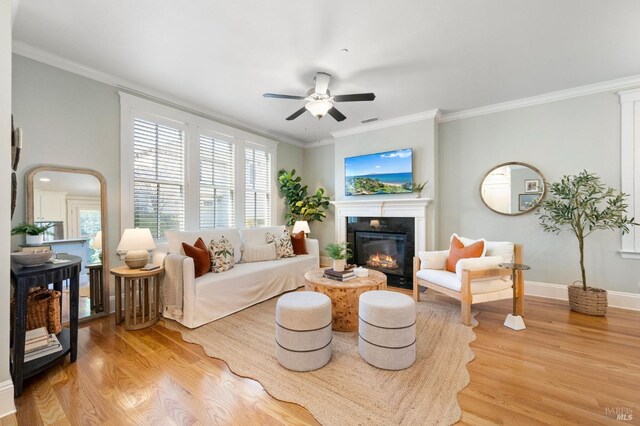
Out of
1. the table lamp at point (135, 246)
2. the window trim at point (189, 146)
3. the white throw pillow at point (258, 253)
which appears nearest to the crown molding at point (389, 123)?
the window trim at point (189, 146)

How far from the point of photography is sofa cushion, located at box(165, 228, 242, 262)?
3.14 m

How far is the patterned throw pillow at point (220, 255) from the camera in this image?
3162mm

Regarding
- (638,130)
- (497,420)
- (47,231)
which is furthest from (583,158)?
A: (47,231)

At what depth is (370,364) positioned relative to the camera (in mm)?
2016

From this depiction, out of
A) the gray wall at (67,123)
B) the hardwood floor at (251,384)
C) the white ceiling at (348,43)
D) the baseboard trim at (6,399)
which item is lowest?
the hardwood floor at (251,384)

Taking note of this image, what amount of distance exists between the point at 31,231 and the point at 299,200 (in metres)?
3.72

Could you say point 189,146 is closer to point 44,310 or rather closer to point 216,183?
point 216,183

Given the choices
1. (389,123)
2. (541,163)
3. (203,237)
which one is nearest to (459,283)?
(541,163)

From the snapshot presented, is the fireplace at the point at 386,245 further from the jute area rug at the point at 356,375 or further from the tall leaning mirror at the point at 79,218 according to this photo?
the tall leaning mirror at the point at 79,218

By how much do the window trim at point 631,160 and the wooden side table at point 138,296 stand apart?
17.9 ft

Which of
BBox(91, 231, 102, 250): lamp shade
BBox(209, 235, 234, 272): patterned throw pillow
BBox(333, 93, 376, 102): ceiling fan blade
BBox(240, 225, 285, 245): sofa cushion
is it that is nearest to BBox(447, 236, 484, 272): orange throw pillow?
BBox(333, 93, 376, 102): ceiling fan blade

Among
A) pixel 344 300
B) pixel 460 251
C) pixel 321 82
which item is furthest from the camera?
pixel 460 251

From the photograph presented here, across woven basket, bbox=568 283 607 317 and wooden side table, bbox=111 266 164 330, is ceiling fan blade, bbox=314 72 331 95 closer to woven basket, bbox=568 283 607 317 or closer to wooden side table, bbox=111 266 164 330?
wooden side table, bbox=111 266 164 330

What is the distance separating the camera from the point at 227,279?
2980 millimetres
